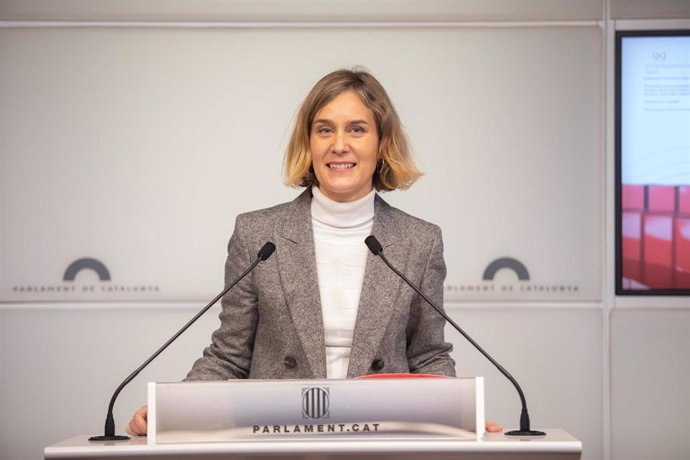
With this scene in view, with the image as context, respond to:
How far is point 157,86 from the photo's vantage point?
4.46m

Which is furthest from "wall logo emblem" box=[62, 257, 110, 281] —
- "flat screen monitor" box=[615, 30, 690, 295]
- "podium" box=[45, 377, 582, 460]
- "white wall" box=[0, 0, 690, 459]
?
"podium" box=[45, 377, 582, 460]

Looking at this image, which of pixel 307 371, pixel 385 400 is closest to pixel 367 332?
pixel 307 371

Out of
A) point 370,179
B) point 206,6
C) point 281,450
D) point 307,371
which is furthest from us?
point 206,6

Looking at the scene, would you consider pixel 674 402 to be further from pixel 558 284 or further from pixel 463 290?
pixel 463 290

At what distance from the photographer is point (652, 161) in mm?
4516

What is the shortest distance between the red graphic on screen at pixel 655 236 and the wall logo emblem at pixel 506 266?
45 cm

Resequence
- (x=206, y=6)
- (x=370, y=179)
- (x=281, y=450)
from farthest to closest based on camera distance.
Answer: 1. (x=206, y=6)
2. (x=370, y=179)
3. (x=281, y=450)

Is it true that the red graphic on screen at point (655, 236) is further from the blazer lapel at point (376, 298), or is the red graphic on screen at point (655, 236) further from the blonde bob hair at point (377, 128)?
the blazer lapel at point (376, 298)

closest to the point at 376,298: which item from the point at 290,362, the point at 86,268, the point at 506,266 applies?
the point at 290,362

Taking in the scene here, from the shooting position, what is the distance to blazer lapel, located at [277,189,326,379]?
97.7 inches

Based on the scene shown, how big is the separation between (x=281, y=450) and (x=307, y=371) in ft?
2.45

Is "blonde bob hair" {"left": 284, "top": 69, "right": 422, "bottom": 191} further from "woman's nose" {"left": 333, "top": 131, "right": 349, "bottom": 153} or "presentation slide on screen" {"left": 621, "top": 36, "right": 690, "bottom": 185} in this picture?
"presentation slide on screen" {"left": 621, "top": 36, "right": 690, "bottom": 185}

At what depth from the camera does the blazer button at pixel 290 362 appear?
2.50 metres

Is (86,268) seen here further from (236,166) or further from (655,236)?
(655,236)
